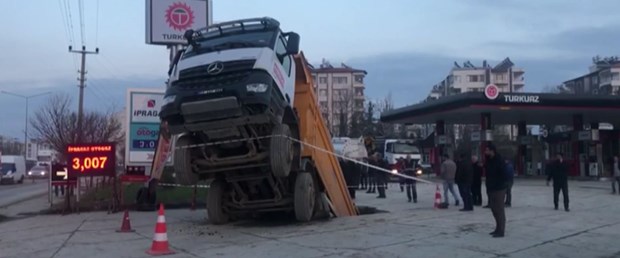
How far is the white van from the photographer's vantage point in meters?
59.1

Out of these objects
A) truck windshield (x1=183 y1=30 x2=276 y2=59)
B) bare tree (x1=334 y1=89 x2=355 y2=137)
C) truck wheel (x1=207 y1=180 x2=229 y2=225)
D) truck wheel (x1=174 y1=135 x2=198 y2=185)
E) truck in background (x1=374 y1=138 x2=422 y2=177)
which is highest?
bare tree (x1=334 y1=89 x2=355 y2=137)

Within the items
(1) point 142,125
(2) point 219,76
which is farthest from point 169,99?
(1) point 142,125

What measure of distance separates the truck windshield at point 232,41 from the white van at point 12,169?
157ft

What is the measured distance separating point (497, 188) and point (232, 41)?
622cm

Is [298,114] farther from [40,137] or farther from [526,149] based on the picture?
[40,137]

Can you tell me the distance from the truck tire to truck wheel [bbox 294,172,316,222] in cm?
129

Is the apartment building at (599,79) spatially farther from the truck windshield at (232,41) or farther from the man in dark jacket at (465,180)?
the truck windshield at (232,41)

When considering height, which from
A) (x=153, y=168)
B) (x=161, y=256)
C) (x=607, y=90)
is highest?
(x=607, y=90)

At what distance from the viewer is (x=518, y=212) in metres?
18.5

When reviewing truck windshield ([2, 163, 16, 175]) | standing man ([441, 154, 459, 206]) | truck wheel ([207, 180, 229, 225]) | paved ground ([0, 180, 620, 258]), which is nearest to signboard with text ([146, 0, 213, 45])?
paved ground ([0, 180, 620, 258])

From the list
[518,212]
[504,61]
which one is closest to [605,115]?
[518,212]

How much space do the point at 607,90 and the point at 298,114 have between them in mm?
88418

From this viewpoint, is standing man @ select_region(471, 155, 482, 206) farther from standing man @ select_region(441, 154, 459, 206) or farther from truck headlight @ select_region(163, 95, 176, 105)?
truck headlight @ select_region(163, 95, 176, 105)

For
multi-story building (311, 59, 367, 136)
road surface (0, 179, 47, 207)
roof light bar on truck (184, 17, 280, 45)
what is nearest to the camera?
roof light bar on truck (184, 17, 280, 45)
